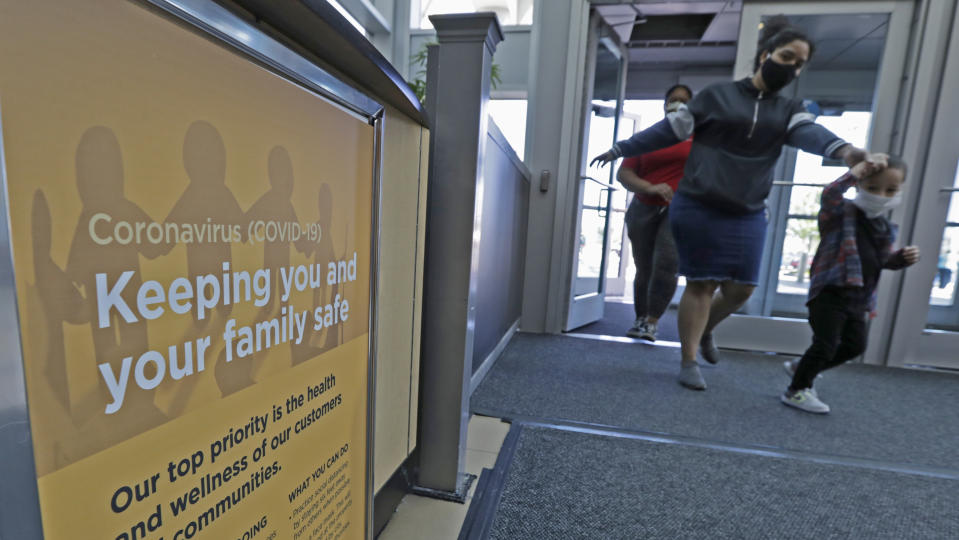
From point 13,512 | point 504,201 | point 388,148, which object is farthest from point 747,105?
point 13,512

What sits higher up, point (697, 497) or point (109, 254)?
point (109, 254)

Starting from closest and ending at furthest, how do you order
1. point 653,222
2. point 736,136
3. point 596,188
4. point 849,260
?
point 849,260 < point 736,136 < point 653,222 < point 596,188

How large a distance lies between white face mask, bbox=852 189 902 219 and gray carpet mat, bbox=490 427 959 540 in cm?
80

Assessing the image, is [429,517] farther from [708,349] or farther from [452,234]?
[708,349]

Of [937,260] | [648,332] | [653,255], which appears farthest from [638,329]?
[937,260]

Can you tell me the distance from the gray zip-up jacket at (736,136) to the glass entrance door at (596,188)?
868 millimetres

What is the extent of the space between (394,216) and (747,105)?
1.45 metres

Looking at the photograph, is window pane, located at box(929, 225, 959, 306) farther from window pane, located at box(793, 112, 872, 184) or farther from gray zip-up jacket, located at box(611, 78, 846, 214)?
gray zip-up jacket, located at box(611, 78, 846, 214)

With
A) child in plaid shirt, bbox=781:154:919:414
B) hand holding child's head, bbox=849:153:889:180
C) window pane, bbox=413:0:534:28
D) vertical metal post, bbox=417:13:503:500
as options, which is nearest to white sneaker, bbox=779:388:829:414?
child in plaid shirt, bbox=781:154:919:414

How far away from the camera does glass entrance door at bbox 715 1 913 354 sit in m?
2.21

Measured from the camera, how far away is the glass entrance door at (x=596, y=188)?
255cm

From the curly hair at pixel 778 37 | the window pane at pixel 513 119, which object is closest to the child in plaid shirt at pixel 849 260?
the curly hair at pixel 778 37

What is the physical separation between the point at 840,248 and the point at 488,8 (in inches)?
105

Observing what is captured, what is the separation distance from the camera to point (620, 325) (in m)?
3.03
